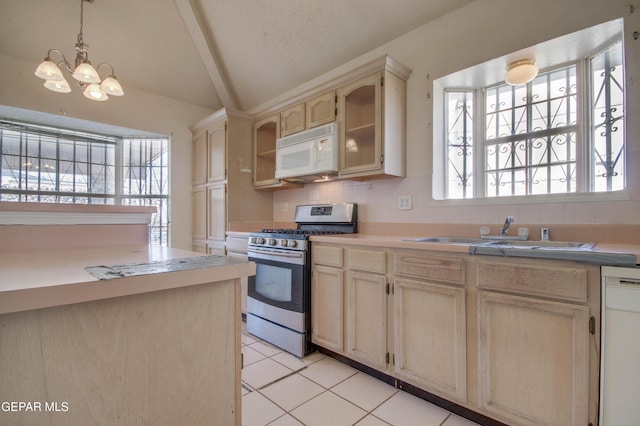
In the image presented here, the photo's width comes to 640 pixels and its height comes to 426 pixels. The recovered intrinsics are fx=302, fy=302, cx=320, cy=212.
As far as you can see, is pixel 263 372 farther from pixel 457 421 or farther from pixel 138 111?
pixel 138 111

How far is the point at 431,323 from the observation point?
1.71 meters

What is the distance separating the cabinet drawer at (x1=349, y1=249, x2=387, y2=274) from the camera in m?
1.94

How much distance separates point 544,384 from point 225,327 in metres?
1.41

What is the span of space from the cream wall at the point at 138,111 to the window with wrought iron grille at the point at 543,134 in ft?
10.4

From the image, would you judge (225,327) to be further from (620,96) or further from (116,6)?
(116,6)

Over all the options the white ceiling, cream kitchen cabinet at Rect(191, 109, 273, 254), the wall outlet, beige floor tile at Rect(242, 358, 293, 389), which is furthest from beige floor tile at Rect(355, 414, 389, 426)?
the white ceiling

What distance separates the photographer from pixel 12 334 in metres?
0.64

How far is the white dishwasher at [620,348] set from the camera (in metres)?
1.15

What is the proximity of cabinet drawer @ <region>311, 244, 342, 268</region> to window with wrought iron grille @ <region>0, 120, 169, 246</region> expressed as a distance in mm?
1569

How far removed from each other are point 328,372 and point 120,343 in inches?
65.4

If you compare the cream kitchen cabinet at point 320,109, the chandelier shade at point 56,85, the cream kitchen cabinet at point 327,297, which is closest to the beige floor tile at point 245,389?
the cream kitchen cabinet at point 327,297

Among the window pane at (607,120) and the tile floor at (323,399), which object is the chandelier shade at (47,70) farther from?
the window pane at (607,120)

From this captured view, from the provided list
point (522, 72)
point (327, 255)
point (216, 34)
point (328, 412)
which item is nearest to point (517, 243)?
point (522, 72)

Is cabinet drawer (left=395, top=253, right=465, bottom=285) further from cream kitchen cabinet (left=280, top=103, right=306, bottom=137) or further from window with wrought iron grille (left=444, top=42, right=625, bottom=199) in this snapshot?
cream kitchen cabinet (left=280, top=103, right=306, bottom=137)
